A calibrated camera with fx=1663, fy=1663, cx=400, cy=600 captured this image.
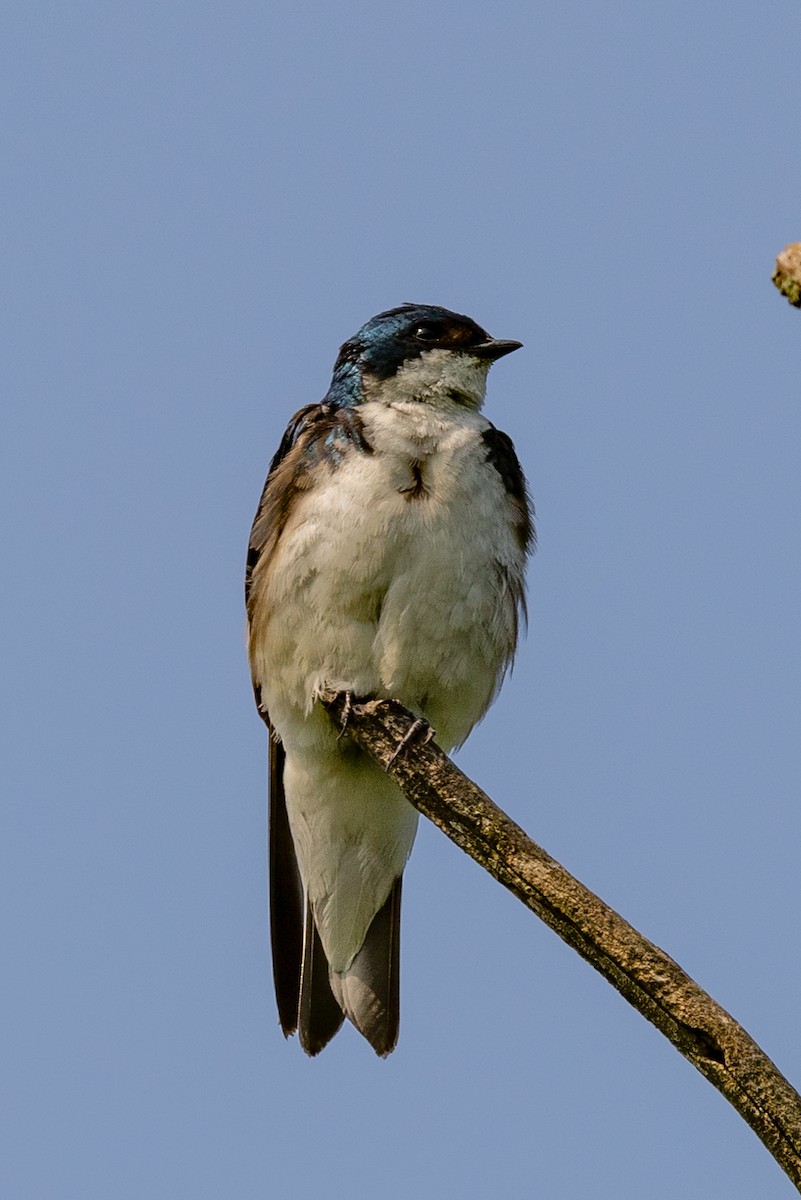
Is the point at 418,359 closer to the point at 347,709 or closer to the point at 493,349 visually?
the point at 493,349

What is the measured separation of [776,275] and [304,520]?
3.60m

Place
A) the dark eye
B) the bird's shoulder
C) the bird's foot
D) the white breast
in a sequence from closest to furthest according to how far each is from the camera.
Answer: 1. the bird's foot
2. the white breast
3. the bird's shoulder
4. the dark eye

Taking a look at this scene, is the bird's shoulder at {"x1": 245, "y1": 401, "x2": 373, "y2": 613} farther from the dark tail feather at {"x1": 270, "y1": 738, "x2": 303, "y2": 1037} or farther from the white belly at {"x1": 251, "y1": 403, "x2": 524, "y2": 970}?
the dark tail feather at {"x1": 270, "y1": 738, "x2": 303, "y2": 1037}

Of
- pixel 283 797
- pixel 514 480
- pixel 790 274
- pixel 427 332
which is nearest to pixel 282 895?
pixel 283 797

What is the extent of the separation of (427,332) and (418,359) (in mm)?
221

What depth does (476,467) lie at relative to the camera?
7.07 metres

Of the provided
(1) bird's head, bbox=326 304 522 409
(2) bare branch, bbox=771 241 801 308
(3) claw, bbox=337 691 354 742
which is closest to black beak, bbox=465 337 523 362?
(1) bird's head, bbox=326 304 522 409

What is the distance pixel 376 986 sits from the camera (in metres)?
7.52

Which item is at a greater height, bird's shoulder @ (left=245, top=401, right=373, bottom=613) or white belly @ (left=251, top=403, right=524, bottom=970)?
bird's shoulder @ (left=245, top=401, right=373, bottom=613)

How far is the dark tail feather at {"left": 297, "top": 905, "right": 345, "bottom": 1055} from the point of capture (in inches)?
291

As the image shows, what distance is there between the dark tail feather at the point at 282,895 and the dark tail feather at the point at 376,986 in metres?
0.22

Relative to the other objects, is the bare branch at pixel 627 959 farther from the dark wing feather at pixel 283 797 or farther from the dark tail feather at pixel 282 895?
the dark tail feather at pixel 282 895

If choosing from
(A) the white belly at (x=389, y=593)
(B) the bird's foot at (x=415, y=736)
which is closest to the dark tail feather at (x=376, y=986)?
(A) the white belly at (x=389, y=593)

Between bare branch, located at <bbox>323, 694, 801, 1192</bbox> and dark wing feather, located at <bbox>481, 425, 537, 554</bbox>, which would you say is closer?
bare branch, located at <bbox>323, 694, 801, 1192</bbox>
